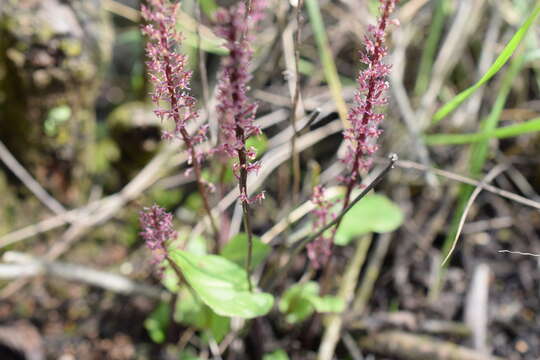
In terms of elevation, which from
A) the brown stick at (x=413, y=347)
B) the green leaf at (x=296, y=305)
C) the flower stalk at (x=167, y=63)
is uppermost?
the flower stalk at (x=167, y=63)

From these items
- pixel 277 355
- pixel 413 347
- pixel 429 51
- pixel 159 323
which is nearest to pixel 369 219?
pixel 413 347

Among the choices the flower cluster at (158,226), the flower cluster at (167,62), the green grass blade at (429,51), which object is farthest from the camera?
the green grass blade at (429,51)

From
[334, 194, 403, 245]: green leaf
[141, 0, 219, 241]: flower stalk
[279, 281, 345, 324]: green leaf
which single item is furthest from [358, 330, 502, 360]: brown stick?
[141, 0, 219, 241]: flower stalk

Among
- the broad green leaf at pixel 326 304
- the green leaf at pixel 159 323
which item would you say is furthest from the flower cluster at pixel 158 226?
the green leaf at pixel 159 323

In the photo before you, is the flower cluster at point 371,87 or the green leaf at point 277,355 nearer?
the flower cluster at point 371,87

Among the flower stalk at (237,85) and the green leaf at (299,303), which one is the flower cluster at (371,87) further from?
the green leaf at (299,303)

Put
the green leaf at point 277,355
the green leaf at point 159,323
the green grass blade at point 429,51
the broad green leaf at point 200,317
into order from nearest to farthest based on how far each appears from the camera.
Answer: the broad green leaf at point 200,317, the green leaf at point 277,355, the green leaf at point 159,323, the green grass blade at point 429,51

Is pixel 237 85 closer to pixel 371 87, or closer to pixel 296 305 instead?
pixel 371 87

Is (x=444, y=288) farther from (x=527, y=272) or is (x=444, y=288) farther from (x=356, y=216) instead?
(x=356, y=216)
